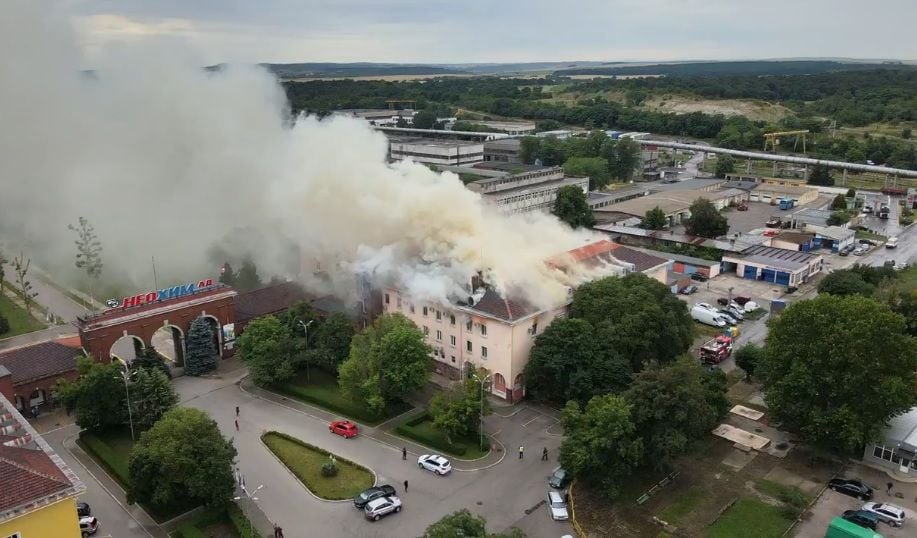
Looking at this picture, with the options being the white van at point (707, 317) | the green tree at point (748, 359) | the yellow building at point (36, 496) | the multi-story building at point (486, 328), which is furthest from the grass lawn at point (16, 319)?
the green tree at point (748, 359)

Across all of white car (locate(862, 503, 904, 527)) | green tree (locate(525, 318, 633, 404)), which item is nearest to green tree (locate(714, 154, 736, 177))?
green tree (locate(525, 318, 633, 404))

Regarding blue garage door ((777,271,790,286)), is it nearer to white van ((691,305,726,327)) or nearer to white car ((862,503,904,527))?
white van ((691,305,726,327))

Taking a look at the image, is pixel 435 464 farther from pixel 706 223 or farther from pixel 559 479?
pixel 706 223

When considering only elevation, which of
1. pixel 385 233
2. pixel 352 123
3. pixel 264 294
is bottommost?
pixel 264 294

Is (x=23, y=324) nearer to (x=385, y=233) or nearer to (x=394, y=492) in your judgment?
(x=385, y=233)

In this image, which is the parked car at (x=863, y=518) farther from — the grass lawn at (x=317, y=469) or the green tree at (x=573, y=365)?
the grass lawn at (x=317, y=469)

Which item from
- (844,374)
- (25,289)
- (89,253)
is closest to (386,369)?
(844,374)

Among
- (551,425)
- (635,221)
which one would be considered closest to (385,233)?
(551,425)

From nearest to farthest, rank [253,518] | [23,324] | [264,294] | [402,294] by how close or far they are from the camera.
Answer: [253,518] → [402,294] → [264,294] → [23,324]
